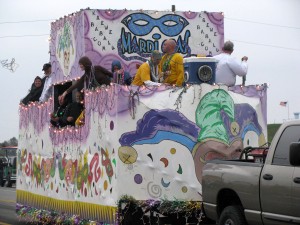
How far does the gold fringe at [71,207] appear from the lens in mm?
12055

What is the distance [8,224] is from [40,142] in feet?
7.71

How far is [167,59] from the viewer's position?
12883 millimetres

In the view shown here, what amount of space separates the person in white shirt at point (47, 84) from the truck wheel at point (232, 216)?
6535 mm

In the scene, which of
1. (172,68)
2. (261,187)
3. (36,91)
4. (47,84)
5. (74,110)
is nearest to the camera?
(261,187)

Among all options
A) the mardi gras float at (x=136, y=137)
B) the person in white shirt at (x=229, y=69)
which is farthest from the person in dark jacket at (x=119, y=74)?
the person in white shirt at (x=229, y=69)

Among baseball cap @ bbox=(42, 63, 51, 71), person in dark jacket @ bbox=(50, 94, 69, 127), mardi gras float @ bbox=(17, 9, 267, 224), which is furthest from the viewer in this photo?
baseball cap @ bbox=(42, 63, 51, 71)

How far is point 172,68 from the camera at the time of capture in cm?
1273

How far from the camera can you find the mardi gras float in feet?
38.5

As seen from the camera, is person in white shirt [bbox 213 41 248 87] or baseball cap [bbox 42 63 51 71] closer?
person in white shirt [bbox 213 41 248 87]

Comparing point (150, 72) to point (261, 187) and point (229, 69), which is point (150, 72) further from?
point (261, 187)

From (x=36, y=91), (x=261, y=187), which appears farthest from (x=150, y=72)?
(x=36, y=91)

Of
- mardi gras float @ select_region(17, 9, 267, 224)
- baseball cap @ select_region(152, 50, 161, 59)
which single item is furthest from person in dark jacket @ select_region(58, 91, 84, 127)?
baseball cap @ select_region(152, 50, 161, 59)

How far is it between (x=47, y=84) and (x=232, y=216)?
7168 mm

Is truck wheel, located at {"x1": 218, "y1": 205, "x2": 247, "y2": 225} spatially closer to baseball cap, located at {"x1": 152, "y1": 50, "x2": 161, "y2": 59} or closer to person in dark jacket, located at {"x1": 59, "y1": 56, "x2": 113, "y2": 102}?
baseball cap, located at {"x1": 152, "y1": 50, "x2": 161, "y2": 59}
